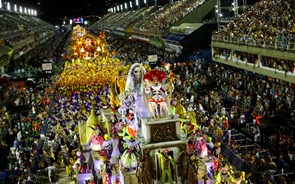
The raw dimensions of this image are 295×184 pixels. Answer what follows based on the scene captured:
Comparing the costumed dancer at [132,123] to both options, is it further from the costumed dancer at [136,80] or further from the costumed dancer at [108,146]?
the costumed dancer at [108,146]

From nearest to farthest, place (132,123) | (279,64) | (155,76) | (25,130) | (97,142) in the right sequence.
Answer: (155,76) → (132,123) → (97,142) → (25,130) → (279,64)

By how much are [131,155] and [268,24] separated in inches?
883

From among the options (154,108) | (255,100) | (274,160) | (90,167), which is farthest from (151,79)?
(255,100)

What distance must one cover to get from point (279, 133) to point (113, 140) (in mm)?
8639

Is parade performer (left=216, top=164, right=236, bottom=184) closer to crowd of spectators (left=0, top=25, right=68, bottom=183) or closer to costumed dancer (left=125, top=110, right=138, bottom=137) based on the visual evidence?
costumed dancer (left=125, top=110, right=138, bottom=137)

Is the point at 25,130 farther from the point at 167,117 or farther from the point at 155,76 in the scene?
the point at 167,117

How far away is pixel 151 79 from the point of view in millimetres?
13422

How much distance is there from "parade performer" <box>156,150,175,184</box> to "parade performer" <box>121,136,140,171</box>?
760 millimetres

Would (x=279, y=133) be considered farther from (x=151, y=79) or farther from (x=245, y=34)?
(x=245, y=34)

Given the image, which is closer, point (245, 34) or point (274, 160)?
point (274, 160)

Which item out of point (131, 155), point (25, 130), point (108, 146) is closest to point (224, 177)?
point (131, 155)

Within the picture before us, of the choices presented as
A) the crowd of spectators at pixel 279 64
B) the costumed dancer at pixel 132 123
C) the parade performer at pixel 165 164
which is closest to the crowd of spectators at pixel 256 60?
the crowd of spectators at pixel 279 64

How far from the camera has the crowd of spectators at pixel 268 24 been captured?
93.1 ft

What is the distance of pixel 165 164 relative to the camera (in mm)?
12609
